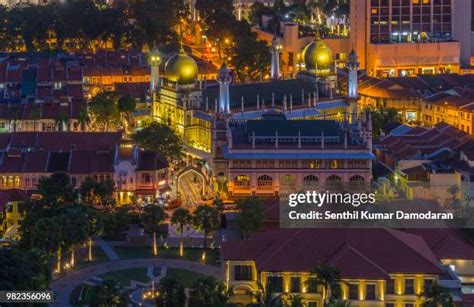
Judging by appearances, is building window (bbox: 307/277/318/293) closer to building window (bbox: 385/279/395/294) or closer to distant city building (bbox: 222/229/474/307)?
distant city building (bbox: 222/229/474/307)

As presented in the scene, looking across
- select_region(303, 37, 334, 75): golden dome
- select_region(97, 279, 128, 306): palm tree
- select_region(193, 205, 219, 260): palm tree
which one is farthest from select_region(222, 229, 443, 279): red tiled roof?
select_region(303, 37, 334, 75): golden dome

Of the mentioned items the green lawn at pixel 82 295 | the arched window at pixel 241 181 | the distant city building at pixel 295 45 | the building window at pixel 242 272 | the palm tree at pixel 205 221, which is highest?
the distant city building at pixel 295 45

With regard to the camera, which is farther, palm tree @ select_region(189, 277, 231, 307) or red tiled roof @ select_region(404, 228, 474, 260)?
red tiled roof @ select_region(404, 228, 474, 260)

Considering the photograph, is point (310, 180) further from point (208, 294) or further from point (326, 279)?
point (208, 294)

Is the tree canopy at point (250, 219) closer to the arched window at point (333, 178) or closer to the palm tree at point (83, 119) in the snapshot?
the arched window at point (333, 178)

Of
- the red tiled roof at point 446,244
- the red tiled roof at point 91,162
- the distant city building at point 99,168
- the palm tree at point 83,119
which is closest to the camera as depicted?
the red tiled roof at point 446,244

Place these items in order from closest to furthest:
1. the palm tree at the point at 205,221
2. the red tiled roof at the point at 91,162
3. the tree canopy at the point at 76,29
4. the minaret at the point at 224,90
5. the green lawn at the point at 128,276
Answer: the green lawn at the point at 128,276 < the palm tree at the point at 205,221 < the red tiled roof at the point at 91,162 < the minaret at the point at 224,90 < the tree canopy at the point at 76,29

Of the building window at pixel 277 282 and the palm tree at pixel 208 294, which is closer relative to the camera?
the palm tree at pixel 208 294

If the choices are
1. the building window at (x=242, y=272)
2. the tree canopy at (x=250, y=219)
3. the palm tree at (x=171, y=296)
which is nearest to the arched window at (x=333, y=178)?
the tree canopy at (x=250, y=219)

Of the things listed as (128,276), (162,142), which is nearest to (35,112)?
(162,142)
